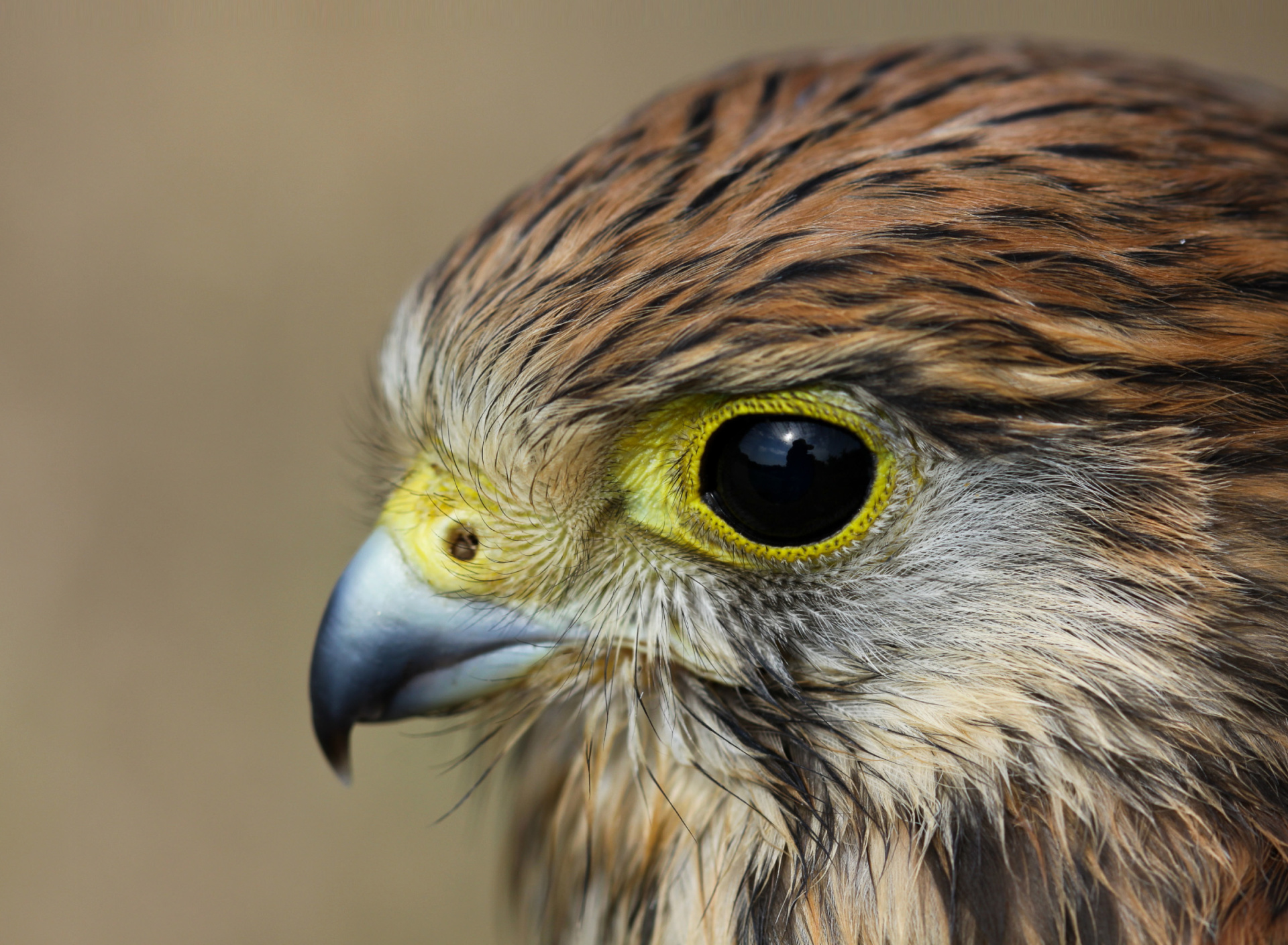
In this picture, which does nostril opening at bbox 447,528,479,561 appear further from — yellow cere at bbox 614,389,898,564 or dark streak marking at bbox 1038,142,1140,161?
dark streak marking at bbox 1038,142,1140,161

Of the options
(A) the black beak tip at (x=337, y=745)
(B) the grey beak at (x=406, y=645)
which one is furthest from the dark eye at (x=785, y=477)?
(A) the black beak tip at (x=337, y=745)

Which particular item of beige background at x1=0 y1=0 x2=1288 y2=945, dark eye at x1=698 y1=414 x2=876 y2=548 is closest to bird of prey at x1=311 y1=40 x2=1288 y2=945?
dark eye at x1=698 y1=414 x2=876 y2=548

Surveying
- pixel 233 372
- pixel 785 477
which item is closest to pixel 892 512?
pixel 785 477

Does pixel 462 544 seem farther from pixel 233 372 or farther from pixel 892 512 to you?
pixel 233 372

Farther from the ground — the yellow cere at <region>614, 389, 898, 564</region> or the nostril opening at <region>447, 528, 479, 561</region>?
the yellow cere at <region>614, 389, 898, 564</region>

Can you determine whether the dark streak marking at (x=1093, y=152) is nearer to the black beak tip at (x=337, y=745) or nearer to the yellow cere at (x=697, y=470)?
the yellow cere at (x=697, y=470)

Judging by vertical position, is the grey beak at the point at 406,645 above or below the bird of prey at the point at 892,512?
below

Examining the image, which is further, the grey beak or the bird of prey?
the grey beak
